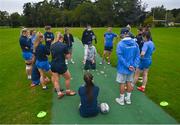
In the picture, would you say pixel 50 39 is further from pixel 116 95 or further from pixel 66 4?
pixel 66 4

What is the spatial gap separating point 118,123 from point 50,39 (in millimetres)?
6812

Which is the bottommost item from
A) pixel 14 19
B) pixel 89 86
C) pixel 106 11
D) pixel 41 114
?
pixel 41 114

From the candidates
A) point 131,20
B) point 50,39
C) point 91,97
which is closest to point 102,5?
point 131,20

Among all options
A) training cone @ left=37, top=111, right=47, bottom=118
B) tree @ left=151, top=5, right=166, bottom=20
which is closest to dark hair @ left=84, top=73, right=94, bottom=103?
training cone @ left=37, top=111, right=47, bottom=118

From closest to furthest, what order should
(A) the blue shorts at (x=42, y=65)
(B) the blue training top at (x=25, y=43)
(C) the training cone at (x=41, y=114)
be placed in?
(C) the training cone at (x=41, y=114), (A) the blue shorts at (x=42, y=65), (B) the blue training top at (x=25, y=43)

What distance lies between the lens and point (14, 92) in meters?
8.80

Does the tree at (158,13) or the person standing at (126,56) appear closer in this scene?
the person standing at (126,56)

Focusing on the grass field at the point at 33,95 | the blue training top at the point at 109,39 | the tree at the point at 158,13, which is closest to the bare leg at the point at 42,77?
the grass field at the point at 33,95

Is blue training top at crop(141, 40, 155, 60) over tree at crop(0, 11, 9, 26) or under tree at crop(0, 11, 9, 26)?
under

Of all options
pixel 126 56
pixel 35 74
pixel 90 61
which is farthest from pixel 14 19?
pixel 126 56

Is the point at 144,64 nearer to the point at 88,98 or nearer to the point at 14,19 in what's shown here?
the point at 88,98

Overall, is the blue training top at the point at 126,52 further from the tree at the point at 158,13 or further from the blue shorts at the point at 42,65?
the tree at the point at 158,13

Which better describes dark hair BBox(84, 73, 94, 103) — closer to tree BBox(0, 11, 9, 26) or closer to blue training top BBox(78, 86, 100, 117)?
blue training top BBox(78, 86, 100, 117)

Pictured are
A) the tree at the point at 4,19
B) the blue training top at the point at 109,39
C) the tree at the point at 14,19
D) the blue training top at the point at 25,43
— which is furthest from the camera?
the tree at the point at 4,19
